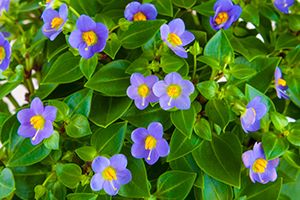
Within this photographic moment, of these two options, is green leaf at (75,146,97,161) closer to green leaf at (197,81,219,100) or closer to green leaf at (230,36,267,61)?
green leaf at (197,81,219,100)

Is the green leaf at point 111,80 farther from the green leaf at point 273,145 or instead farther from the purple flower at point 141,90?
the green leaf at point 273,145

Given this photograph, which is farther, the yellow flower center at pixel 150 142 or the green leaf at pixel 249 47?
the green leaf at pixel 249 47

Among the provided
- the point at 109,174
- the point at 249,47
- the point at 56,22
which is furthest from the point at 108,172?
the point at 249,47

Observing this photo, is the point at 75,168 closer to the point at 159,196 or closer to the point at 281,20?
the point at 159,196

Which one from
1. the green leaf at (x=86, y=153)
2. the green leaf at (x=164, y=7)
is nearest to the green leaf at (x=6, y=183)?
the green leaf at (x=86, y=153)

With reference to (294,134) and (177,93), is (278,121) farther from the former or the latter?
(177,93)

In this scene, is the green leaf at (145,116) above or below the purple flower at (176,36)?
below
